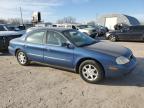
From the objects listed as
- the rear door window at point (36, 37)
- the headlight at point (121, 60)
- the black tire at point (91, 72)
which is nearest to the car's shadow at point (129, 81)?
the black tire at point (91, 72)

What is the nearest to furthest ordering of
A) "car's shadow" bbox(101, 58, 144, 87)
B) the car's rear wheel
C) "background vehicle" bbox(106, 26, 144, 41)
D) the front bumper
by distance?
the front bumper, "car's shadow" bbox(101, 58, 144, 87), "background vehicle" bbox(106, 26, 144, 41), the car's rear wheel

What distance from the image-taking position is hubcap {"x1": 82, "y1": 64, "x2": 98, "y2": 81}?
5.50 m

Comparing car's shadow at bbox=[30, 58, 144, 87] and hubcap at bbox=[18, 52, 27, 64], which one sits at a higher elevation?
hubcap at bbox=[18, 52, 27, 64]

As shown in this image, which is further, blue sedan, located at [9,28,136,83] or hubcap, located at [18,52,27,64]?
hubcap, located at [18,52,27,64]

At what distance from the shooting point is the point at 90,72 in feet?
18.2

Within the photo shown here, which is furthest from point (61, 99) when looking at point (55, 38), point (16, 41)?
point (16, 41)

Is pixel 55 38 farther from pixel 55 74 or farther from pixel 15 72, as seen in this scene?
pixel 15 72

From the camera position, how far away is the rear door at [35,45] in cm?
666

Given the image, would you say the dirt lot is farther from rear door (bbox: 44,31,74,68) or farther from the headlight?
the headlight

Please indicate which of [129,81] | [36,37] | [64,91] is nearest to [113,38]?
[36,37]

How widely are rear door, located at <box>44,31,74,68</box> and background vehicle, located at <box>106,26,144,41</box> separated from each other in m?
11.3

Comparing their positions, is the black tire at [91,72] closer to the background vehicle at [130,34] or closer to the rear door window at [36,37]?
the rear door window at [36,37]

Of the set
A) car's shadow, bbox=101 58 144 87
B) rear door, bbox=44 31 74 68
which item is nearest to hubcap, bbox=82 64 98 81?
car's shadow, bbox=101 58 144 87

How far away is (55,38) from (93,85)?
200 cm
